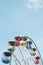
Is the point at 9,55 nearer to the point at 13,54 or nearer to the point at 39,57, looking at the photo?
the point at 13,54

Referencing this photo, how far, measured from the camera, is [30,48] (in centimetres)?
4609

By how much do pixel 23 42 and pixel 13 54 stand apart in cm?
184

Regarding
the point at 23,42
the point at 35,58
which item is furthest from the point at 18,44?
the point at 35,58

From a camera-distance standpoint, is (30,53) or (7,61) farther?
(30,53)

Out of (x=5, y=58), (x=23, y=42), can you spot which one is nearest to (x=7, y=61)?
(x=5, y=58)

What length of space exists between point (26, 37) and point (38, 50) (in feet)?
6.66

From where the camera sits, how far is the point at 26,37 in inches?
1677

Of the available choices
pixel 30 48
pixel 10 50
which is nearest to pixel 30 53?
pixel 30 48

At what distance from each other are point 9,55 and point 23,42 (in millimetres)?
2332

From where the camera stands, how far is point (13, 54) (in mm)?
43688

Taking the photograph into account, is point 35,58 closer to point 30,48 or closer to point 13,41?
point 30,48

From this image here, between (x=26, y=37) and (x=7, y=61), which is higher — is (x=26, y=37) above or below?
above

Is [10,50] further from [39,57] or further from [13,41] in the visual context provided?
[39,57]

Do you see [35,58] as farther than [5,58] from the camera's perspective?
Yes
